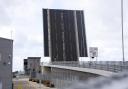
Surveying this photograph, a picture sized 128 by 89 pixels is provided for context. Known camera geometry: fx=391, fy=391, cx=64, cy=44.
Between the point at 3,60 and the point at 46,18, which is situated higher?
the point at 46,18

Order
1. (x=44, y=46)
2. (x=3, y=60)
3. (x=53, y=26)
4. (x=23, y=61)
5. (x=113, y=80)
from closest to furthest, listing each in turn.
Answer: (x=113, y=80) < (x=3, y=60) < (x=53, y=26) < (x=44, y=46) < (x=23, y=61)

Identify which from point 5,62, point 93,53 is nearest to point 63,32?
point 93,53

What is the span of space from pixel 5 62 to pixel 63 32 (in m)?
30.0

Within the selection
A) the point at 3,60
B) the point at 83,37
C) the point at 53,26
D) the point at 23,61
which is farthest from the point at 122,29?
the point at 23,61

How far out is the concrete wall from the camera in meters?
40.6

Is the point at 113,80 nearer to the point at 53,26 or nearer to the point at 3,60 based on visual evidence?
the point at 3,60

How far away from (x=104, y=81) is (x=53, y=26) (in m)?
Answer: 68.7

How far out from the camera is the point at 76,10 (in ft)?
243

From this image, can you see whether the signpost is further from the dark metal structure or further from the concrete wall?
the concrete wall

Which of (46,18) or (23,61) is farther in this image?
(23,61)

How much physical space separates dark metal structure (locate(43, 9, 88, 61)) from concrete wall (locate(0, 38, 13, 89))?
92.3 ft

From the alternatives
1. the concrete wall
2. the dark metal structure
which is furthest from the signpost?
the concrete wall

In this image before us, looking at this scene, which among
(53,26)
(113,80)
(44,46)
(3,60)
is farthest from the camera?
(44,46)

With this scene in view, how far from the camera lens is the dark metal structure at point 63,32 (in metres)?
70.7
